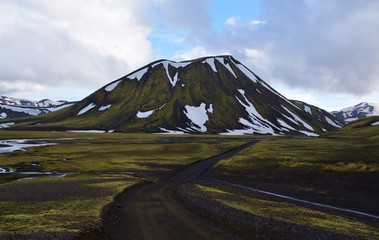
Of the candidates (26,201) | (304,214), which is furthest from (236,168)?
(26,201)

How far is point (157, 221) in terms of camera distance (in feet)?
102

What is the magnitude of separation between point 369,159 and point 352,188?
19471 mm

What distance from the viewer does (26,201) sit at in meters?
39.8

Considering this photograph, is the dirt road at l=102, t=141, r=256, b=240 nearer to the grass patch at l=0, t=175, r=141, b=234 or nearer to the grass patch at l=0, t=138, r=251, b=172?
the grass patch at l=0, t=175, r=141, b=234

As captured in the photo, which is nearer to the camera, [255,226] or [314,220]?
[255,226]

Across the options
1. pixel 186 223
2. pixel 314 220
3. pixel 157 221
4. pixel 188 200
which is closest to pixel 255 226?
pixel 186 223

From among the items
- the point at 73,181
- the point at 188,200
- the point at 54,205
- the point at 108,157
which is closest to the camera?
the point at 54,205

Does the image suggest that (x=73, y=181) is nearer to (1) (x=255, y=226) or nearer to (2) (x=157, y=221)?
(2) (x=157, y=221)

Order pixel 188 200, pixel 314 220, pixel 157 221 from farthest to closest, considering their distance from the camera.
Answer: pixel 188 200 < pixel 314 220 < pixel 157 221

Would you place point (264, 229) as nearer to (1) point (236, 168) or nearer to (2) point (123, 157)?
(1) point (236, 168)

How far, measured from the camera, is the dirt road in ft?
87.1

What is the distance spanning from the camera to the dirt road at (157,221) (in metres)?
26.6

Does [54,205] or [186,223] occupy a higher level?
[54,205]

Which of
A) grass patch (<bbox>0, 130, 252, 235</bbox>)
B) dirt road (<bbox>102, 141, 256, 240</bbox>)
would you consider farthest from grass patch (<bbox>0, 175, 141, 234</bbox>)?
dirt road (<bbox>102, 141, 256, 240</bbox>)
